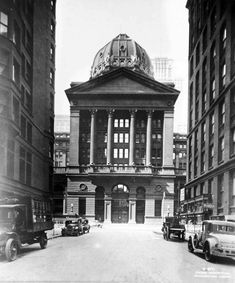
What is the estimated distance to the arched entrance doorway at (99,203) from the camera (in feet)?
257

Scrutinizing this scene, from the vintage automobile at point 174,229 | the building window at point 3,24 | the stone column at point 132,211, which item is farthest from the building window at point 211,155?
the stone column at point 132,211

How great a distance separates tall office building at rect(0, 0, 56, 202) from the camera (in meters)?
17.8

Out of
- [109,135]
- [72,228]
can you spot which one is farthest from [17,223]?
[109,135]

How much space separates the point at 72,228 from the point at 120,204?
44249 mm

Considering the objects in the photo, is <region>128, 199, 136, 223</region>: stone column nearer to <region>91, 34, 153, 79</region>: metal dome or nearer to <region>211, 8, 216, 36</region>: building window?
<region>91, 34, 153, 79</region>: metal dome

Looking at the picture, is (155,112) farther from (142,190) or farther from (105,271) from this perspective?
(105,271)

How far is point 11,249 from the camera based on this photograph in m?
16.1

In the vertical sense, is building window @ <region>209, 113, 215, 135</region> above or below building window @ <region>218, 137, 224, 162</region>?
above

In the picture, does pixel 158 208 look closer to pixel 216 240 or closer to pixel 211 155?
pixel 211 155

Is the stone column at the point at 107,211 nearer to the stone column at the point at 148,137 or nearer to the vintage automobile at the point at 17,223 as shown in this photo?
the stone column at the point at 148,137

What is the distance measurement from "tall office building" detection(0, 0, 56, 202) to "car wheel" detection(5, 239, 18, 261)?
2.60 m

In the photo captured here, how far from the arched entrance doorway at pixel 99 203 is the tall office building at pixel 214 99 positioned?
41367 mm

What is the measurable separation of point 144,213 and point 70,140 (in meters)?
20.6

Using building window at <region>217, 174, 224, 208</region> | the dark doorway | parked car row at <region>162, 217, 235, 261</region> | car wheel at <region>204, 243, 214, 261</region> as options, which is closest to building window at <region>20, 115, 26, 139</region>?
parked car row at <region>162, 217, 235, 261</region>
